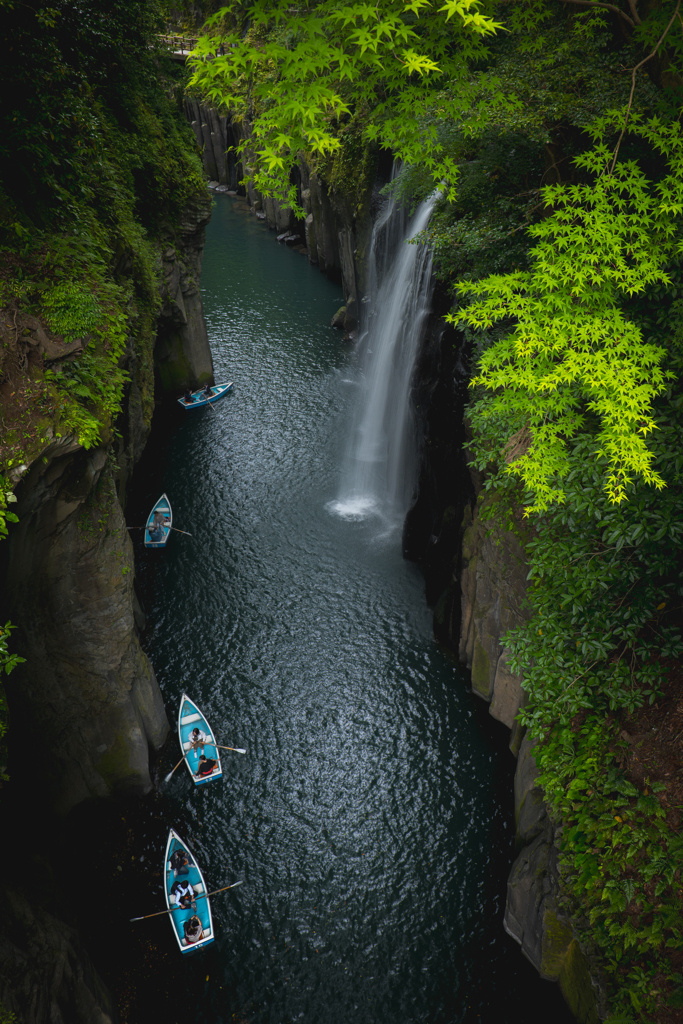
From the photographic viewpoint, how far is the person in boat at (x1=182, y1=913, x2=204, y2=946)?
13219mm

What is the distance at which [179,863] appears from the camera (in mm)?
14258

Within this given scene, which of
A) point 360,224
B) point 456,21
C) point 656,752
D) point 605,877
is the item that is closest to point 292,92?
point 456,21

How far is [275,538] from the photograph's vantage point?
24250 millimetres

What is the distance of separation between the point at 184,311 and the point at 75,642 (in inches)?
843

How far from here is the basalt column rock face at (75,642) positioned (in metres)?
12.8

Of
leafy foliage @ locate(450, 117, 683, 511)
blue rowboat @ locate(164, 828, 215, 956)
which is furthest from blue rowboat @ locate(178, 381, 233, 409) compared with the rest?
Result: leafy foliage @ locate(450, 117, 683, 511)

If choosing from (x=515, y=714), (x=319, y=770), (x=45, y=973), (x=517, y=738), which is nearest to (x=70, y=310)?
(x=45, y=973)

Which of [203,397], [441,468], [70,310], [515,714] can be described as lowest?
[515,714]

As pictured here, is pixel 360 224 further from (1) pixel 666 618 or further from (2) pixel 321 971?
(2) pixel 321 971

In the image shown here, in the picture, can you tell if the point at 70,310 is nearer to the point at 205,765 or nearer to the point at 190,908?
the point at 205,765

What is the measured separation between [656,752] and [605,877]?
7.89 feet

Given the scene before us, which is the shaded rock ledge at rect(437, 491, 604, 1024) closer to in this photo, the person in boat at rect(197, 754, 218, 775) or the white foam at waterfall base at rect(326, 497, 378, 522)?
the white foam at waterfall base at rect(326, 497, 378, 522)

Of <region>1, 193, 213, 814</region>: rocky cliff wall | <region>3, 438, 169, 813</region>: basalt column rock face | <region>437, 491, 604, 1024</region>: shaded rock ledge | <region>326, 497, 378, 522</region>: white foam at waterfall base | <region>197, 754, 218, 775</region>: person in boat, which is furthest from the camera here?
<region>326, 497, 378, 522</region>: white foam at waterfall base

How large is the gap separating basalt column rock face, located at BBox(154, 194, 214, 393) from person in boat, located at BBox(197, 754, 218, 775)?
66.2ft
